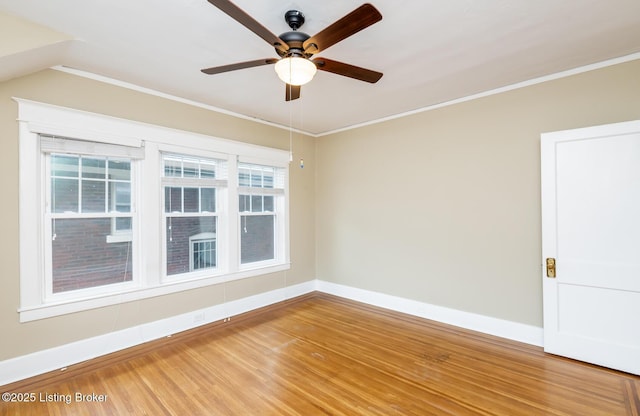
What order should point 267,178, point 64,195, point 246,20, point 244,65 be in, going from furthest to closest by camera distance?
point 267,178 → point 64,195 → point 244,65 → point 246,20

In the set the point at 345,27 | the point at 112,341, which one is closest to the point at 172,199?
the point at 112,341

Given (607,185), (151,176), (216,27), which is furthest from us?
(151,176)

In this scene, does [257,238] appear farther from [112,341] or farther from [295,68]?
[295,68]

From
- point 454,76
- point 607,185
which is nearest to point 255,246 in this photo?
point 454,76

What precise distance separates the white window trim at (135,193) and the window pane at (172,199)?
114 millimetres

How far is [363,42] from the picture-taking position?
2.34 m

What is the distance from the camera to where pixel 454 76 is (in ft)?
9.83

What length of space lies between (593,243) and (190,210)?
14.2 ft

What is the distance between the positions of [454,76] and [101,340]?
449cm

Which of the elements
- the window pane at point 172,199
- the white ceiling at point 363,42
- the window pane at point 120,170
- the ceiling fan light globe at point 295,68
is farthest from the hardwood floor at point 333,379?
the white ceiling at point 363,42

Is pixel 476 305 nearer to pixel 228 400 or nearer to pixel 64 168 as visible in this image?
pixel 228 400

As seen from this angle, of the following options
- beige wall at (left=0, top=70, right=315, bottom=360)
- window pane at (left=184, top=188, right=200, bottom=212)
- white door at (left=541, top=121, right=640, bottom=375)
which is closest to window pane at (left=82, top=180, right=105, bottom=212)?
beige wall at (left=0, top=70, right=315, bottom=360)

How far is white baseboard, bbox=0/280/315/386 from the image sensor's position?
2.53 meters

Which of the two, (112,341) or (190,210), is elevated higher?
(190,210)
